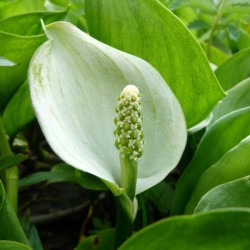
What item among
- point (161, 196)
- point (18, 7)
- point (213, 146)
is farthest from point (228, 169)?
point (18, 7)

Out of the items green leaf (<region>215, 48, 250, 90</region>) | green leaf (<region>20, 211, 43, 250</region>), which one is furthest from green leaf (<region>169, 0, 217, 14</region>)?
green leaf (<region>20, 211, 43, 250</region>)

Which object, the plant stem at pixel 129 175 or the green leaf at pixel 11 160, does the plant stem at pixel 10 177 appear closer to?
the green leaf at pixel 11 160

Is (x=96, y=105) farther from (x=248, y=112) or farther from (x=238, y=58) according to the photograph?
(x=238, y=58)

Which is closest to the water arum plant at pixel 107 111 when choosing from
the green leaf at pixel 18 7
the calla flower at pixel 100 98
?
the calla flower at pixel 100 98

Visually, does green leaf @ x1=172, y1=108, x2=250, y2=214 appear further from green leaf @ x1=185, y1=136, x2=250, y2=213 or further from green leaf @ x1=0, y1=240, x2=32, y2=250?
green leaf @ x1=0, y1=240, x2=32, y2=250

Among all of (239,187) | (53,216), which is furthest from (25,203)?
(239,187)
